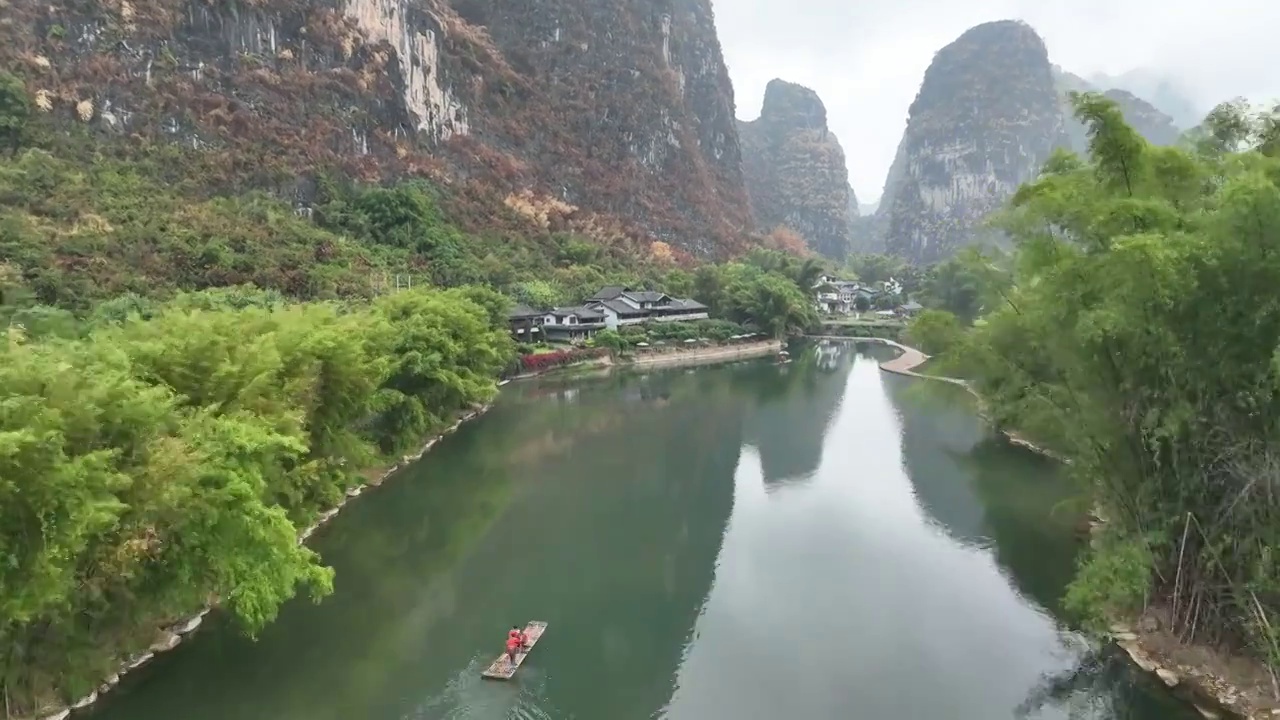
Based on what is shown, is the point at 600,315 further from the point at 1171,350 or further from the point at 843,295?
the point at 1171,350

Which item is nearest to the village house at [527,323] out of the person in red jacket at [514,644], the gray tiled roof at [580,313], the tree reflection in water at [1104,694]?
the gray tiled roof at [580,313]

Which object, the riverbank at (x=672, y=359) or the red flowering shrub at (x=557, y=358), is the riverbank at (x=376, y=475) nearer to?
the riverbank at (x=672, y=359)

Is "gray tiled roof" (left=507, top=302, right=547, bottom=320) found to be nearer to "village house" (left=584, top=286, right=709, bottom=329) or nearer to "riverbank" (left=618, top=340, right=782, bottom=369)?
"village house" (left=584, top=286, right=709, bottom=329)

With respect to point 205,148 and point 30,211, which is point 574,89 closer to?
point 205,148

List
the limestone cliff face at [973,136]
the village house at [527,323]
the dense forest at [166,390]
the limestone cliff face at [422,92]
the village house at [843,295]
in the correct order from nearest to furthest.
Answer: the dense forest at [166,390], the village house at [527,323], the limestone cliff face at [422,92], the village house at [843,295], the limestone cliff face at [973,136]

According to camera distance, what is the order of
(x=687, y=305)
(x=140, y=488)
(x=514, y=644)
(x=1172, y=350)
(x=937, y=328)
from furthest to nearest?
(x=687, y=305)
(x=937, y=328)
(x=514, y=644)
(x=1172, y=350)
(x=140, y=488)

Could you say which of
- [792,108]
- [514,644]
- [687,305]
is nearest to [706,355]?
[687,305]
